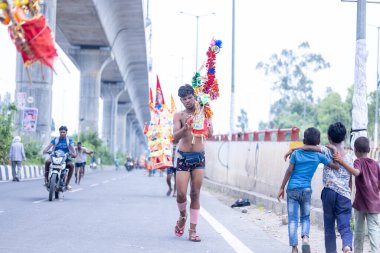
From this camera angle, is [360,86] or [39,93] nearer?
[360,86]

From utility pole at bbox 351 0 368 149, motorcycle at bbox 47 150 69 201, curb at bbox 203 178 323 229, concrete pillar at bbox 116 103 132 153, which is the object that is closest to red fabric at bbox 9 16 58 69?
utility pole at bbox 351 0 368 149

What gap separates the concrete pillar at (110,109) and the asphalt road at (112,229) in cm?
5435

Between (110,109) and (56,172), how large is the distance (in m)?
59.5

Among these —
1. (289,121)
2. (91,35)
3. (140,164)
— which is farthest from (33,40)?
(140,164)

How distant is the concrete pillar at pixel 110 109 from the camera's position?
229 ft

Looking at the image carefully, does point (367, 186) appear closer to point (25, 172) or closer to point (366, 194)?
point (366, 194)

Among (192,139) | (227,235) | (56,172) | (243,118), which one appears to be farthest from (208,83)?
(243,118)

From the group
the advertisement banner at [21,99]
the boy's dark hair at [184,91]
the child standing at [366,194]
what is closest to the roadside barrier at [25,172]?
the advertisement banner at [21,99]

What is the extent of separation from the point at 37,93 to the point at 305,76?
59451 mm

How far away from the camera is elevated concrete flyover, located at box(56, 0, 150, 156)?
3822 centimetres

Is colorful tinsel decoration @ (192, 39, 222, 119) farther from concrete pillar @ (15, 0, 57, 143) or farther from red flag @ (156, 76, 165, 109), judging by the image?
concrete pillar @ (15, 0, 57, 143)

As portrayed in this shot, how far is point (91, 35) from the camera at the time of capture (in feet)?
146

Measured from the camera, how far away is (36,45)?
4.59 metres

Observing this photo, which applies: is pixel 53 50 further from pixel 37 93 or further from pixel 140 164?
pixel 140 164
